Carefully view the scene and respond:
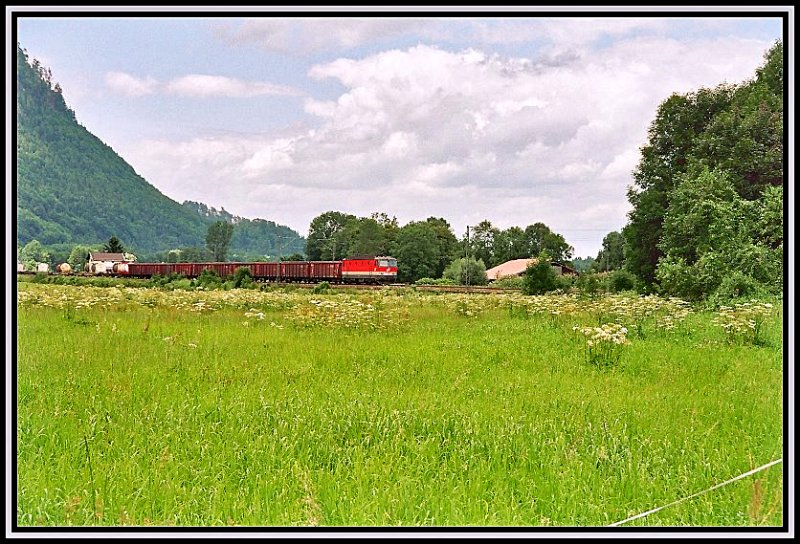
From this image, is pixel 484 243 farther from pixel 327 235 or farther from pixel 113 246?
pixel 113 246

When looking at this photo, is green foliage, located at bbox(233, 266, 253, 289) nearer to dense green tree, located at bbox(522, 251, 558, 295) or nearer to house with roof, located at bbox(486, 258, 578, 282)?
house with roof, located at bbox(486, 258, 578, 282)

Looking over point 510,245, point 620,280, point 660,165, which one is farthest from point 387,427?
point 510,245

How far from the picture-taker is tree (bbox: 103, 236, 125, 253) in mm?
9695

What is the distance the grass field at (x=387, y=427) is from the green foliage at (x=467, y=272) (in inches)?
503

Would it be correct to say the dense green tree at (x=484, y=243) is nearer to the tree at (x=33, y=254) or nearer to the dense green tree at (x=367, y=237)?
the dense green tree at (x=367, y=237)

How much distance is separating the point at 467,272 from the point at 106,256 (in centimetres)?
1568

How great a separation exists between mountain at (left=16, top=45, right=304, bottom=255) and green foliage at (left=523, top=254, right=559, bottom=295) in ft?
35.7

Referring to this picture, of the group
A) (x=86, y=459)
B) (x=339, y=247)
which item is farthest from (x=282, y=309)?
(x=86, y=459)

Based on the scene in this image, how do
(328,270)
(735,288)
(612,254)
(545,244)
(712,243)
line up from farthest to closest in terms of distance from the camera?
(328,270)
(545,244)
(612,254)
(712,243)
(735,288)

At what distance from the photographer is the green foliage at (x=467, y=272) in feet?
78.2

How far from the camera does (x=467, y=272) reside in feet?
78.9

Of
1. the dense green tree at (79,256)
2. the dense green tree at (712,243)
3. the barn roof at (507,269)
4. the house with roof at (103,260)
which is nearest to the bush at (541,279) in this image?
the barn roof at (507,269)
